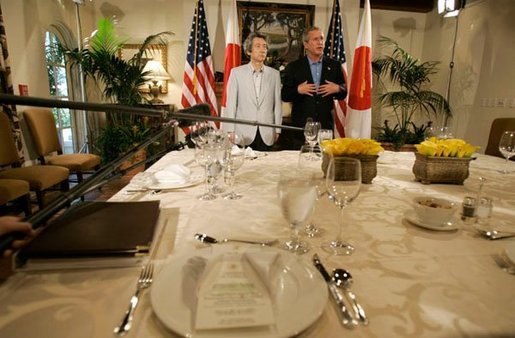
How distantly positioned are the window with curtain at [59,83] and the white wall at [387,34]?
0.97 feet

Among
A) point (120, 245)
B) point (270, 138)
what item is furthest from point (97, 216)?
point (270, 138)

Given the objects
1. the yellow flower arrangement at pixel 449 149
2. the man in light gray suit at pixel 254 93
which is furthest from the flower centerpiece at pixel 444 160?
the man in light gray suit at pixel 254 93

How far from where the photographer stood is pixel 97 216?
700 millimetres

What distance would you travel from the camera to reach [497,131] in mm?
2359

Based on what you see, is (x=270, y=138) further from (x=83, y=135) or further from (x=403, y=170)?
(x=83, y=135)

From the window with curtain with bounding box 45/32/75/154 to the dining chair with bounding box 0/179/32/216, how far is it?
1758 mm

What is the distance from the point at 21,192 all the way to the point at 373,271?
255cm

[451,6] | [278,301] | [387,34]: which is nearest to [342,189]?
[278,301]

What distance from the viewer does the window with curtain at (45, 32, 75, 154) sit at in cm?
391

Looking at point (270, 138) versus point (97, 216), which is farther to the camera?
point (270, 138)

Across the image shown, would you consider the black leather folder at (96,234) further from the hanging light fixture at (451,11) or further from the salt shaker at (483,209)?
the hanging light fixture at (451,11)

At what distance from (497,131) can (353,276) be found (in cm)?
248

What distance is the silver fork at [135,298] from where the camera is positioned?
418mm

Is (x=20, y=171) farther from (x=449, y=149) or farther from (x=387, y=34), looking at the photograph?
(x=387, y=34)
